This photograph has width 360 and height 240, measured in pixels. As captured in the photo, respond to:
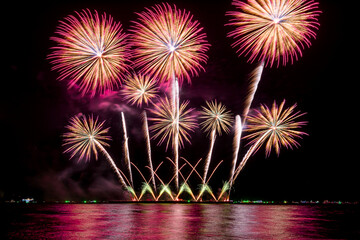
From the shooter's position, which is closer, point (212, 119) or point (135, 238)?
point (135, 238)

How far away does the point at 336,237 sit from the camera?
991 cm

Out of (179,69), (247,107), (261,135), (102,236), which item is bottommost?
(102,236)

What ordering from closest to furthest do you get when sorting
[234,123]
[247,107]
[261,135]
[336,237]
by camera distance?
[336,237] → [247,107] → [261,135] → [234,123]

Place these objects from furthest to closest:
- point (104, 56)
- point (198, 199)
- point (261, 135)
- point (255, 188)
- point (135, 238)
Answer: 1. point (255, 188)
2. point (198, 199)
3. point (261, 135)
4. point (104, 56)
5. point (135, 238)

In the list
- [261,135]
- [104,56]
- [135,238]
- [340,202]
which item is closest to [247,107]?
[261,135]

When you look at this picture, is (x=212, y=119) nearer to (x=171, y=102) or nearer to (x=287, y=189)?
(x=171, y=102)

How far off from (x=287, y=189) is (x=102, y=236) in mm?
49341

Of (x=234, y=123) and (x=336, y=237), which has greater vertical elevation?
(x=234, y=123)

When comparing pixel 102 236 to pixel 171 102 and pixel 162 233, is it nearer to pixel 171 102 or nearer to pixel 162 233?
pixel 162 233

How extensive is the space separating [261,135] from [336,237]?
1888 cm

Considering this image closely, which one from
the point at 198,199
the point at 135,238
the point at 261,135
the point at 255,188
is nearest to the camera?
the point at 135,238

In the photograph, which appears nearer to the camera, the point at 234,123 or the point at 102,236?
the point at 102,236

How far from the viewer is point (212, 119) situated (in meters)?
31.5

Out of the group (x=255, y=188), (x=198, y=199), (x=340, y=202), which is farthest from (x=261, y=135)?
(x=340, y=202)
